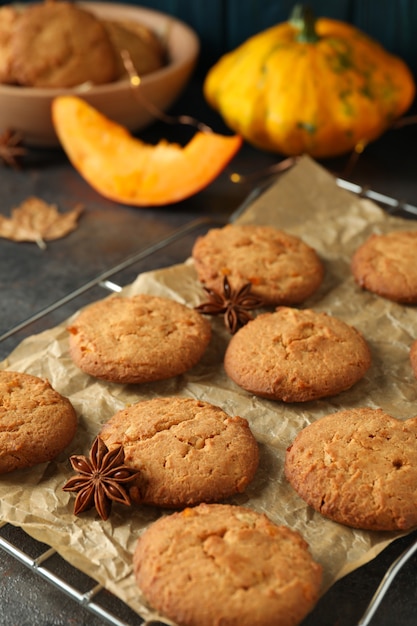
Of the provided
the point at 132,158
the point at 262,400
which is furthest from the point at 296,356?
the point at 132,158

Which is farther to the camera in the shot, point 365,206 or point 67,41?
point 67,41

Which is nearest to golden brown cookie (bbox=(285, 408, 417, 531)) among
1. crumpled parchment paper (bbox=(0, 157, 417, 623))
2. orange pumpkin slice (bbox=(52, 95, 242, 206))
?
crumpled parchment paper (bbox=(0, 157, 417, 623))

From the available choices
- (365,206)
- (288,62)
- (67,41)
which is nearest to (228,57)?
(288,62)

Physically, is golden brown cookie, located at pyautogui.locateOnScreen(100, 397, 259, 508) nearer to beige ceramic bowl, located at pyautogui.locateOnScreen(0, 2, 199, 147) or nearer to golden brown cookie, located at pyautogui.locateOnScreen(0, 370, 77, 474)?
golden brown cookie, located at pyautogui.locateOnScreen(0, 370, 77, 474)

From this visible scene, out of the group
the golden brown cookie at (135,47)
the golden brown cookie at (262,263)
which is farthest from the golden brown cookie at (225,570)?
the golden brown cookie at (135,47)

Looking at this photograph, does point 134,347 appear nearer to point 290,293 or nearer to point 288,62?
point 290,293

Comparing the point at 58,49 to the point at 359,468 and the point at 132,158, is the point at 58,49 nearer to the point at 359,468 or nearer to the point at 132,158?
the point at 132,158
